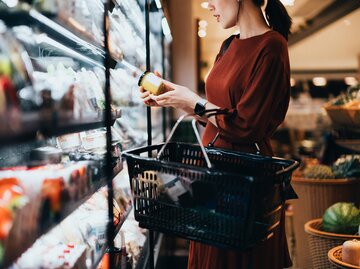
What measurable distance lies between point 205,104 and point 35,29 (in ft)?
2.19

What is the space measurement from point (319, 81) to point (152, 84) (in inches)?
839

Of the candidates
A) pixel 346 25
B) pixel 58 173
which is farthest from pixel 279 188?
pixel 346 25

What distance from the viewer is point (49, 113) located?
1164mm

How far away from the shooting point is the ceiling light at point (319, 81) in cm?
2165

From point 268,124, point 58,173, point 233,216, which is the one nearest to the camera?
point 58,173

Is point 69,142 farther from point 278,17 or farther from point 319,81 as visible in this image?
point 319,81

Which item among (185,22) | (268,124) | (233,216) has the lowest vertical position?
(233,216)

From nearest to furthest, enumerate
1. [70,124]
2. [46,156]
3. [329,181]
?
[70,124] < [46,156] < [329,181]

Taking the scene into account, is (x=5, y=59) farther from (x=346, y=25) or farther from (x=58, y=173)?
(x=346, y=25)

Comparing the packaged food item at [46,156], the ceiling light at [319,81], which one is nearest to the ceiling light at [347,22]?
the packaged food item at [46,156]

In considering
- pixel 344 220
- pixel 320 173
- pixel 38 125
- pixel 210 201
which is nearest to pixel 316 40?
pixel 320 173

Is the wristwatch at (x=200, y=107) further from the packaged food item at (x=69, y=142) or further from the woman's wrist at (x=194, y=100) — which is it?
the packaged food item at (x=69, y=142)

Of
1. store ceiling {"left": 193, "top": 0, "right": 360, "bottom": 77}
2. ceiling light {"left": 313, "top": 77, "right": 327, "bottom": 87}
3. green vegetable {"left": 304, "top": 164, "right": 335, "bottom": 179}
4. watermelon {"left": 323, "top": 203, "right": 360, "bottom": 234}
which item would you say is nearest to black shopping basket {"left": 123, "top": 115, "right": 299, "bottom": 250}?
watermelon {"left": 323, "top": 203, "right": 360, "bottom": 234}

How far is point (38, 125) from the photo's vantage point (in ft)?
3.52
